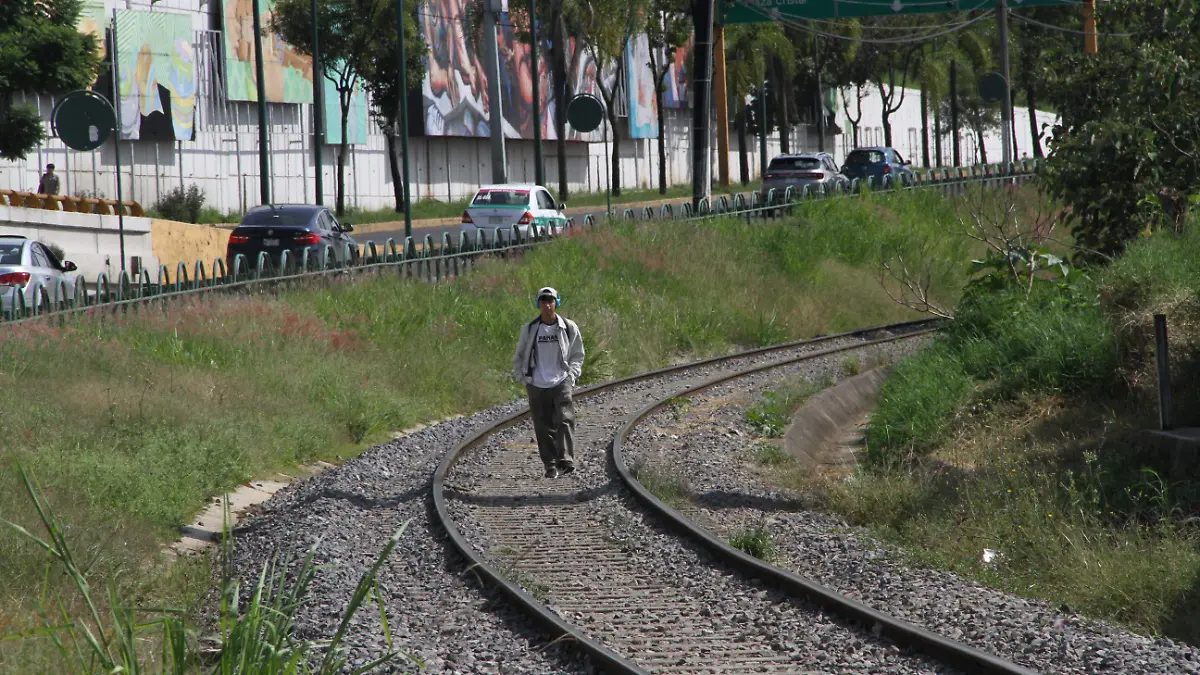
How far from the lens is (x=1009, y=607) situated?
830 centimetres

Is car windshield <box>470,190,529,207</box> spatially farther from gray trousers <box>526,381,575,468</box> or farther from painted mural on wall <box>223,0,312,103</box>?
gray trousers <box>526,381,575,468</box>

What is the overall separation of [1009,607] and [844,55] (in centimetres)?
6558

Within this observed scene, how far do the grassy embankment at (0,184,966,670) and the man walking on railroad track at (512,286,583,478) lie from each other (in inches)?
110

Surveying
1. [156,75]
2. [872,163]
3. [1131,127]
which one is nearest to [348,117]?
[156,75]

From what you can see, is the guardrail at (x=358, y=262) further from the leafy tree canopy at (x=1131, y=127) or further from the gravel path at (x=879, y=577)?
the gravel path at (x=879, y=577)

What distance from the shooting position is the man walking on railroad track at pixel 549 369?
13.1 metres

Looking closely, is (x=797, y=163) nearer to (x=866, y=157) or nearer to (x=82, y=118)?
(x=866, y=157)

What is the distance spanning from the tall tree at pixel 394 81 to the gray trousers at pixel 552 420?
39.3 meters

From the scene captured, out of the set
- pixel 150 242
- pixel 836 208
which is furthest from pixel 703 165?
pixel 150 242

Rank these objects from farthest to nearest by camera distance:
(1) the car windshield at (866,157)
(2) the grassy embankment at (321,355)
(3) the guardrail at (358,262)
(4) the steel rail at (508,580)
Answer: (1) the car windshield at (866,157), (3) the guardrail at (358,262), (2) the grassy embankment at (321,355), (4) the steel rail at (508,580)

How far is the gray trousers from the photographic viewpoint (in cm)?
1318

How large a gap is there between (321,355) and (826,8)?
2139cm

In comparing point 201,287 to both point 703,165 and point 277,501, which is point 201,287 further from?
point 703,165

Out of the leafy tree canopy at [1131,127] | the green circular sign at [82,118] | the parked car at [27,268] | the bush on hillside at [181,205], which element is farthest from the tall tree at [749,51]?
the green circular sign at [82,118]
